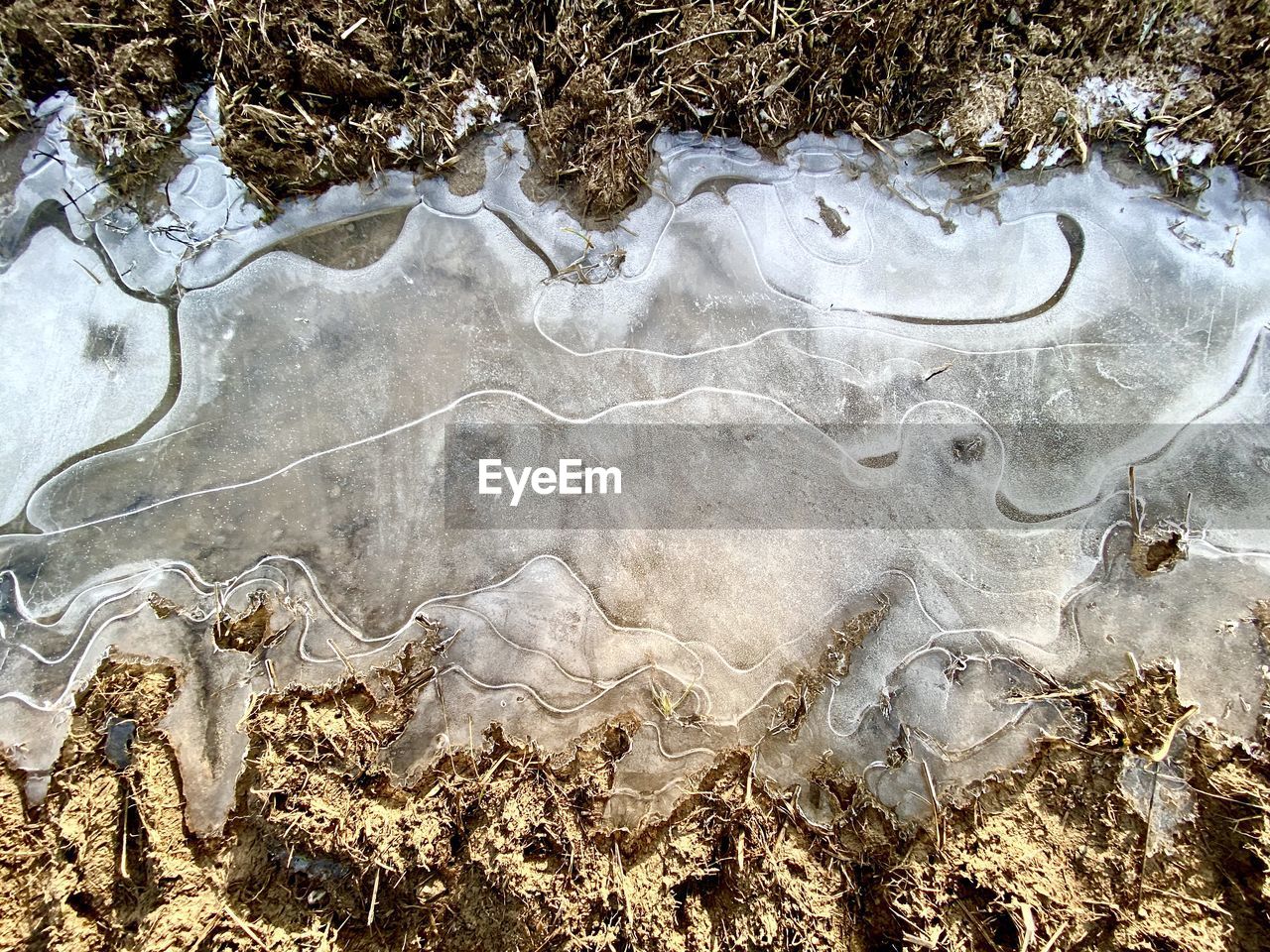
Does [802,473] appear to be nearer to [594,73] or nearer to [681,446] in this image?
[681,446]

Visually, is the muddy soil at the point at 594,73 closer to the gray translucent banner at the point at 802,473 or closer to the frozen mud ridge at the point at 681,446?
the frozen mud ridge at the point at 681,446

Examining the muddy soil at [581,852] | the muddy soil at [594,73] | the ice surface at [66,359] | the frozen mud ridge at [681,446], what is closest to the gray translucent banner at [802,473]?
the frozen mud ridge at [681,446]

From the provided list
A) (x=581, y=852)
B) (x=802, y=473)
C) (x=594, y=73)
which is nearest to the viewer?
(x=581, y=852)

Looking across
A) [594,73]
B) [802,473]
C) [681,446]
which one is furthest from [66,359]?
[802,473]

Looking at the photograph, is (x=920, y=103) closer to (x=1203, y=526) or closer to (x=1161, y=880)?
(x=1203, y=526)

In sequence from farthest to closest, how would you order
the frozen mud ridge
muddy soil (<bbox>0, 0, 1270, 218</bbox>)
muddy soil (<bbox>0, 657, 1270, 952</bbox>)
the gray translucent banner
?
1. the gray translucent banner
2. the frozen mud ridge
3. muddy soil (<bbox>0, 0, 1270, 218</bbox>)
4. muddy soil (<bbox>0, 657, 1270, 952</bbox>)

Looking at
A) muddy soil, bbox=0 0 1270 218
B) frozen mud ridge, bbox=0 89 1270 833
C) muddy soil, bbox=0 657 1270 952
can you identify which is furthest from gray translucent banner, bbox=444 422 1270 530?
muddy soil, bbox=0 0 1270 218

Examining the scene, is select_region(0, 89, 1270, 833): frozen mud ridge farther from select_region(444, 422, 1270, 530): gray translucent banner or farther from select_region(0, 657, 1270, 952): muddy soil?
select_region(0, 657, 1270, 952): muddy soil
